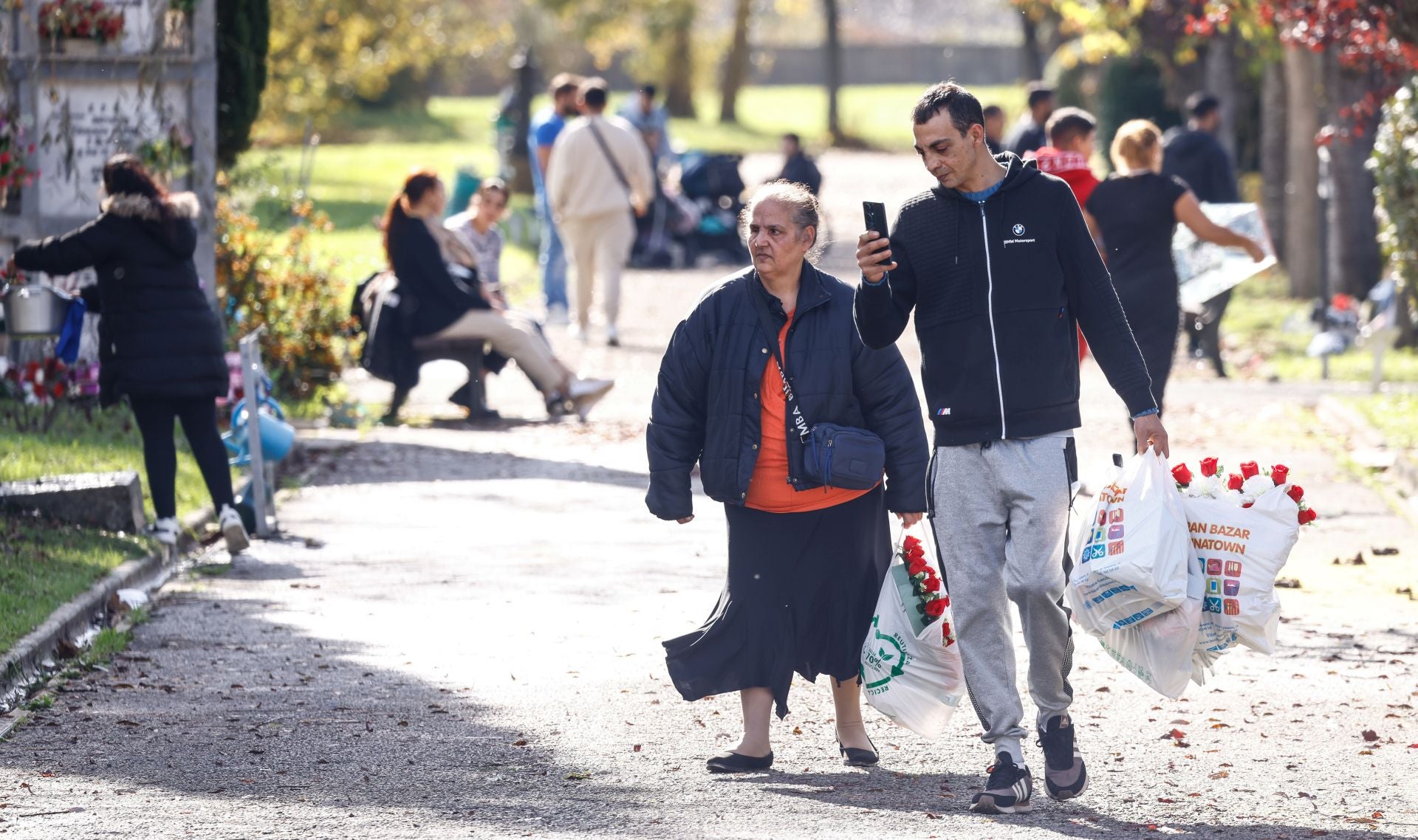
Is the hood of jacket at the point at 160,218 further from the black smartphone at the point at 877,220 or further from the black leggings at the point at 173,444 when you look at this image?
the black smartphone at the point at 877,220

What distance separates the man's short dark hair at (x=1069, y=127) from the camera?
1105 cm

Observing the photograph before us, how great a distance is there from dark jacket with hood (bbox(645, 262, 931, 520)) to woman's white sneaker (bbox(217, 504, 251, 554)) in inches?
148

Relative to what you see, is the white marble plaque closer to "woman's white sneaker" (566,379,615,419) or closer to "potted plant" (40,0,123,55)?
"potted plant" (40,0,123,55)

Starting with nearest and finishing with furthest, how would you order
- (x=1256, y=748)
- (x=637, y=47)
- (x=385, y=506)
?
(x=1256, y=748)
(x=385, y=506)
(x=637, y=47)

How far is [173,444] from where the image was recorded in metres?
9.40

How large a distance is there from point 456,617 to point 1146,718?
9.45 feet

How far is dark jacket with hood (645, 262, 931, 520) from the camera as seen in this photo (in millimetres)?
5836

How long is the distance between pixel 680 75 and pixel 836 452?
55.8 m

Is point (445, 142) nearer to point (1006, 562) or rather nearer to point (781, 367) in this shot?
point (781, 367)

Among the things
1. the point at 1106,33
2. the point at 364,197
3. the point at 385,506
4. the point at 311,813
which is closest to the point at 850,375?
the point at 311,813

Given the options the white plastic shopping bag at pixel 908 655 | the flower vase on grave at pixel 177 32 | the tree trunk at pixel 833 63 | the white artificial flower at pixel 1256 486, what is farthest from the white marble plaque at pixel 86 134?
the tree trunk at pixel 833 63

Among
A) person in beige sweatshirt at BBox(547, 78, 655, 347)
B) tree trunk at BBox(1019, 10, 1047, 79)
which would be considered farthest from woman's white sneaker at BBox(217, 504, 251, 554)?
tree trunk at BBox(1019, 10, 1047, 79)

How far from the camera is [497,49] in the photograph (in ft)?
198

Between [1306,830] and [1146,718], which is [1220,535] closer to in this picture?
[1306,830]
